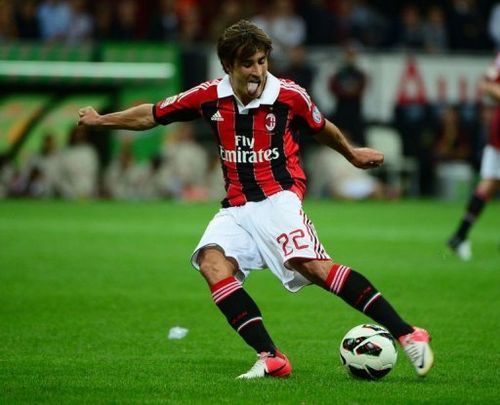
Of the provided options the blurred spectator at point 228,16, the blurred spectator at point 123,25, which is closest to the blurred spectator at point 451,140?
the blurred spectator at point 228,16

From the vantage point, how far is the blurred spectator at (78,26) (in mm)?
24828

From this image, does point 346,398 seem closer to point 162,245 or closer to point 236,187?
point 236,187

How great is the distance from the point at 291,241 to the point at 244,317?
20.9 inches

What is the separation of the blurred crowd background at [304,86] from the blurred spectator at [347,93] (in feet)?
0.08

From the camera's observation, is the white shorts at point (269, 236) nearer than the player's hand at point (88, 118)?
Yes

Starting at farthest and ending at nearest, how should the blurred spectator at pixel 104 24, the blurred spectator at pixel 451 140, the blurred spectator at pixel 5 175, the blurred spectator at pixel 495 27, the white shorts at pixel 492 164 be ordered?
the blurred spectator at pixel 495 27, the blurred spectator at pixel 451 140, the blurred spectator at pixel 104 24, the blurred spectator at pixel 5 175, the white shorts at pixel 492 164

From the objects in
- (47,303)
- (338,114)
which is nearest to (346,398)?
(47,303)

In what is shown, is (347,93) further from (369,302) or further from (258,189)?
(369,302)

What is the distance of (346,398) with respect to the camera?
667cm

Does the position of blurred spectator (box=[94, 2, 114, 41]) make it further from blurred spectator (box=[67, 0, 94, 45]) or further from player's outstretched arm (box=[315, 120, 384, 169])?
player's outstretched arm (box=[315, 120, 384, 169])

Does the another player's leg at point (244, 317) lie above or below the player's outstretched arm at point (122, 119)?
below

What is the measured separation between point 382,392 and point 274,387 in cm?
60

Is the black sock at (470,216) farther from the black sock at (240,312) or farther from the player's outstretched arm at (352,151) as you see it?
the black sock at (240,312)

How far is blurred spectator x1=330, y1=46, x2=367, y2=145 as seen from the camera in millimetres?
24953
